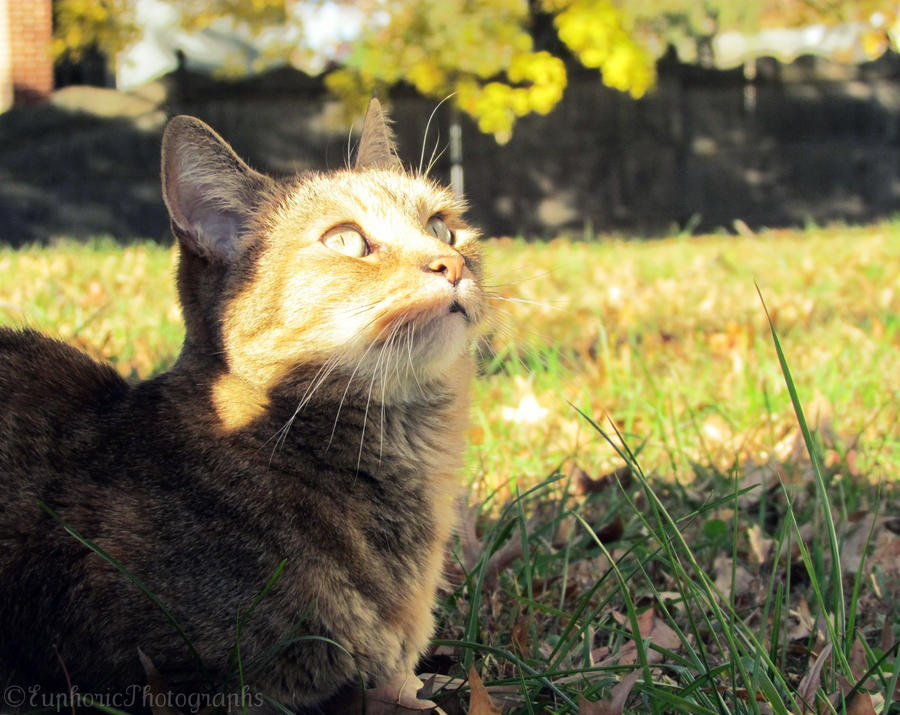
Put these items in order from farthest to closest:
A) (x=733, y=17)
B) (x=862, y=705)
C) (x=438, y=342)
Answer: (x=733, y=17), (x=438, y=342), (x=862, y=705)

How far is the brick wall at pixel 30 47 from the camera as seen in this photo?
1139 centimetres

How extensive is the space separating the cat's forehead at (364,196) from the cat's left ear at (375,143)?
20cm

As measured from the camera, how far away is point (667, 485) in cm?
273

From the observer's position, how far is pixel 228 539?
5.32 feet

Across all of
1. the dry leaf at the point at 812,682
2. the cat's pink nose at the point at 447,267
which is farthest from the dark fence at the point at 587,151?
the dry leaf at the point at 812,682

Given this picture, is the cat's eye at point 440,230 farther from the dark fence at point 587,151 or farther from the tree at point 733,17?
the tree at point 733,17

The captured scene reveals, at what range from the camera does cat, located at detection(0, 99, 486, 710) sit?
155 cm

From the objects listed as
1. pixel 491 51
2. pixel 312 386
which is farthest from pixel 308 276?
pixel 491 51

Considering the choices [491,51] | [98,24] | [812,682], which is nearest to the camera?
[812,682]

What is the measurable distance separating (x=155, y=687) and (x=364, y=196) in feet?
3.66

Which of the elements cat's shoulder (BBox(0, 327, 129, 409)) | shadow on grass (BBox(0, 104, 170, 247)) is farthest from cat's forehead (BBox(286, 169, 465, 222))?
shadow on grass (BBox(0, 104, 170, 247))

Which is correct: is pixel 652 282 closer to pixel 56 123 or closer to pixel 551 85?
pixel 551 85

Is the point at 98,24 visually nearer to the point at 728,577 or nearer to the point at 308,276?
the point at 308,276

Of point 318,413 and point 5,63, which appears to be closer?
point 318,413
